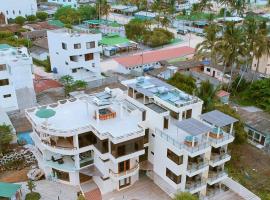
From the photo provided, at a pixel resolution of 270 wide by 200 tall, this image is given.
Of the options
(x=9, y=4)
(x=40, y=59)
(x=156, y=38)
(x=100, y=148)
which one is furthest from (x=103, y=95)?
(x=9, y=4)

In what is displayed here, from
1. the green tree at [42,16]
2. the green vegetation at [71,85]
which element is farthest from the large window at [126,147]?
the green tree at [42,16]

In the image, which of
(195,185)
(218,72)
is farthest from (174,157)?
(218,72)

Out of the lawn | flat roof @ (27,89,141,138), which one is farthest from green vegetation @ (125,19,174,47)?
flat roof @ (27,89,141,138)

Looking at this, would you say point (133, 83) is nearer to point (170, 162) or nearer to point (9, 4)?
point (170, 162)

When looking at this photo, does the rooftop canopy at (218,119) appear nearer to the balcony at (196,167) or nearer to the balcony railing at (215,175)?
the balcony at (196,167)

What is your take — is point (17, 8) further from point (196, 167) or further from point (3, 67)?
point (196, 167)
